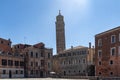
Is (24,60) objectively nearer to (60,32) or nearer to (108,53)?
(108,53)

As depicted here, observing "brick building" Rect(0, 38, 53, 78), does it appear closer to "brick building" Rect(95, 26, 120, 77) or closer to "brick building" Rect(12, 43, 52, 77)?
"brick building" Rect(12, 43, 52, 77)

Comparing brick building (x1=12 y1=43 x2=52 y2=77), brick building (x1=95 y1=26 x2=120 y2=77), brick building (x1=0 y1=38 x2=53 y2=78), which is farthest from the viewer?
brick building (x1=12 y1=43 x2=52 y2=77)

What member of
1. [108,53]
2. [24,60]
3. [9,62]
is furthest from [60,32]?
[108,53]

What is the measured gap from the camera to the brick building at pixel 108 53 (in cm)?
5238

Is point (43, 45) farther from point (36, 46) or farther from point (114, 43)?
point (114, 43)

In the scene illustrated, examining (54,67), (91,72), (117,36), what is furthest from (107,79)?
(54,67)

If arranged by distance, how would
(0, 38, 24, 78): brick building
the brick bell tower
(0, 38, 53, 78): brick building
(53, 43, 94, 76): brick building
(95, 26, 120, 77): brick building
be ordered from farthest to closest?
the brick bell tower < (53, 43, 94, 76): brick building < (0, 38, 53, 78): brick building < (0, 38, 24, 78): brick building < (95, 26, 120, 77): brick building

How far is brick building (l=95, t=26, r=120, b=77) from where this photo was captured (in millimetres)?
52375

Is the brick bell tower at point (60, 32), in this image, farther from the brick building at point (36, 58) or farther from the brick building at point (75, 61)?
the brick building at point (36, 58)

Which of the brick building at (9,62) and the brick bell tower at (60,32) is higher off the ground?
the brick bell tower at (60,32)

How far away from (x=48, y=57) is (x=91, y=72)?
14.6 metres

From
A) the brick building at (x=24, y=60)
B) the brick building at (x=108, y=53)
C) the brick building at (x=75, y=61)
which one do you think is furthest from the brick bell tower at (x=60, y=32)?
the brick building at (x=108, y=53)

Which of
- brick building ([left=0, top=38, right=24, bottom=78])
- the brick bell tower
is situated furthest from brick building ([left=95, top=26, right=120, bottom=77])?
the brick bell tower

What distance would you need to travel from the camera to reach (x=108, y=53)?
181ft
